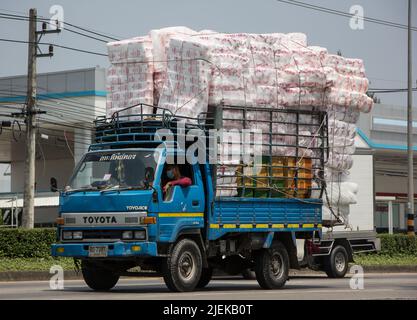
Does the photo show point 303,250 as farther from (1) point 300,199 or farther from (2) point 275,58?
(2) point 275,58

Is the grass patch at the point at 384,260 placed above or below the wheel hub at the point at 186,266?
below

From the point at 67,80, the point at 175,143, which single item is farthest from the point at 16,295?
the point at 67,80

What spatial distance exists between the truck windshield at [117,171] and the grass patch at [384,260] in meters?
14.0

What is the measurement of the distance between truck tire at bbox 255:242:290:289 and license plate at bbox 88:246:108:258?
3.46 metres

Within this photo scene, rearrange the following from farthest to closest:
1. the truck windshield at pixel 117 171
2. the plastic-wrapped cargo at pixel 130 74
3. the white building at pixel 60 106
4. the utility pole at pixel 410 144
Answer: the white building at pixel 60 106, the utility pole at pixel 410 144, the plastic-wrapped cargo at pixel 130 74, the truck windshield at pixel 117 171

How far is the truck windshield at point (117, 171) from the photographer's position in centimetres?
1669

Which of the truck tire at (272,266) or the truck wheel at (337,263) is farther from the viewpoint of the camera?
the truck wheel at (337,263)

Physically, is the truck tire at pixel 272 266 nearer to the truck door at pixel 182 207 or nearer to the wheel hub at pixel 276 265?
the wheel hub at pixel 276 265

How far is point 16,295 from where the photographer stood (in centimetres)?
1673

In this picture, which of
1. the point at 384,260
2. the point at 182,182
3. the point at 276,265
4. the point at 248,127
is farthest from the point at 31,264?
the point at 384,260

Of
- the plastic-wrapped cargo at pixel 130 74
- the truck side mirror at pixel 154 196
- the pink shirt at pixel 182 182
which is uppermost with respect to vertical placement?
the plastic-wrapped cargo at pixel 130 74

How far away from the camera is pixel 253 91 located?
61.6 ft

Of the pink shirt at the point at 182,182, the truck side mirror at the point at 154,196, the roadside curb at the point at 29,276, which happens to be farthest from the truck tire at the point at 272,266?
the roadside curb at the point at 29,276

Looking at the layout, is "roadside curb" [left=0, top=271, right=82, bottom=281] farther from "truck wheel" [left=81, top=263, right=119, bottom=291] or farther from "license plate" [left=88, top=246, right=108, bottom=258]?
"license plate" [left=88, top=246, right=108, bottom=258]
